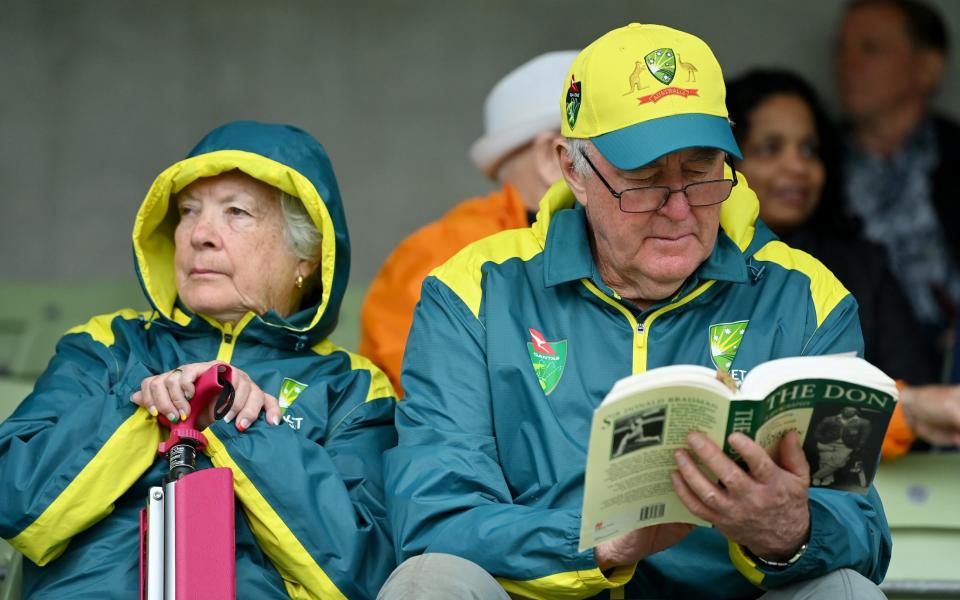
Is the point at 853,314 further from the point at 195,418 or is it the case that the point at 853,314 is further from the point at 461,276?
the point at 195,418

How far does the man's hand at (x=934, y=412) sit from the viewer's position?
3400mm

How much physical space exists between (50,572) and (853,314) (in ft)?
5.25

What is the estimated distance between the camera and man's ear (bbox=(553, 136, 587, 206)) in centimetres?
286

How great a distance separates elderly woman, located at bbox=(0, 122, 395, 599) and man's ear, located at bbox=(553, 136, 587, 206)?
0.56 m

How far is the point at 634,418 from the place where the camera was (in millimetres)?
2096

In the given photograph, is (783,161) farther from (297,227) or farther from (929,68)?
(297,227)

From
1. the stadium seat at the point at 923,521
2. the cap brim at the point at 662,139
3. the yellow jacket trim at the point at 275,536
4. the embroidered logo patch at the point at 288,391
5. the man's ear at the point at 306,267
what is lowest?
the stadium seat at the point at 923,521

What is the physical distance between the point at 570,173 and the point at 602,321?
1.08 ft

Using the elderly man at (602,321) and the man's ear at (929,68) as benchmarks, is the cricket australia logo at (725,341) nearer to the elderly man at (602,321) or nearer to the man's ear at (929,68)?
the elderly man at (602,321)

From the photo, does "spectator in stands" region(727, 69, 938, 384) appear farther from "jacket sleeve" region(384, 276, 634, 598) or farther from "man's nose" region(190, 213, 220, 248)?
"man's nose" region(190, 213, 220, 248)

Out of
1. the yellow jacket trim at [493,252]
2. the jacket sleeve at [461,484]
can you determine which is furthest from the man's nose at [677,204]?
the jacket sleeve at [461,484]

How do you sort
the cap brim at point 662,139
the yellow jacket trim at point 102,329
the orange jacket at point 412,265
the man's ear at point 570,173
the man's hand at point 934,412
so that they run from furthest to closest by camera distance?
1. the orange jacket at point 412,265
2. the man's hand at point 934,412
3. the yellow jacket trim at point 102,329
4. the man's ear at point 570,173
5. the cap brim at point 662,139

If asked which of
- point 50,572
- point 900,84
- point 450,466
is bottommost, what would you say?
point 50,572

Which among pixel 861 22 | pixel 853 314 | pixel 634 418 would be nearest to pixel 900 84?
pixel 861 22
